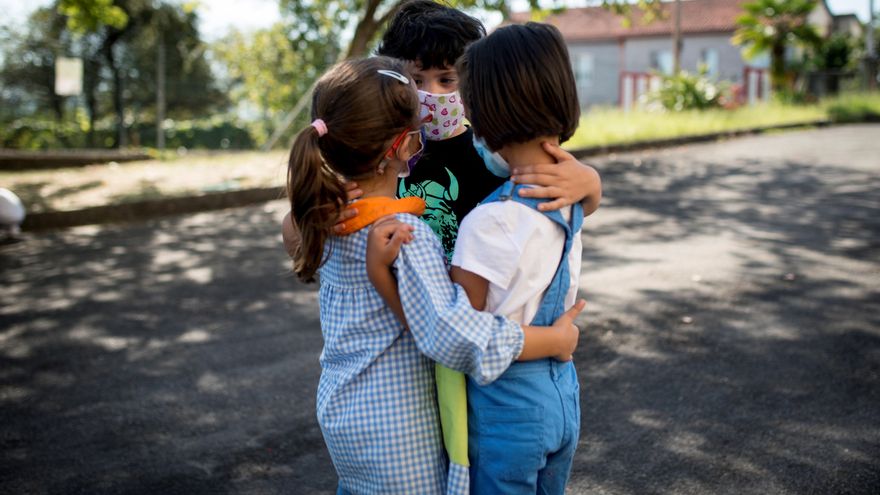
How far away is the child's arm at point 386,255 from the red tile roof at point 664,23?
38.1 metres

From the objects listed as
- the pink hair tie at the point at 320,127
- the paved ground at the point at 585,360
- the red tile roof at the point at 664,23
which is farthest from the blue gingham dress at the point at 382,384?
the red tile roof at the point at 664,23

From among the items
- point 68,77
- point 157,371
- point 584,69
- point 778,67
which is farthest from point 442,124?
point 584,69

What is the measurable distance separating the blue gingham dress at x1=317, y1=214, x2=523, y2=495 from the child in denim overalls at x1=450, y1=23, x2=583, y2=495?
69mm

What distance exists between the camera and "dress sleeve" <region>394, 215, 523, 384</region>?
162cm

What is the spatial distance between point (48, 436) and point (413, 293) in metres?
2.62

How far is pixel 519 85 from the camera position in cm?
167

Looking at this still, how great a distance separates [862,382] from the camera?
3938 millimetres

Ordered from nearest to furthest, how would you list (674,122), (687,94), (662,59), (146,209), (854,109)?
(146,209) → (674,122) → (854,109) → (687,94) → (662,59)

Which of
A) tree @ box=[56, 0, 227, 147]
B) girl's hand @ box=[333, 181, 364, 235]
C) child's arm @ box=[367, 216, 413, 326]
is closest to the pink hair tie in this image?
girl's hand @ box=[333, 181, 364, 235]

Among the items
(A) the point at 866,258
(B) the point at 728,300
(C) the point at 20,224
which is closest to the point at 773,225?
(A) the point at 866,258

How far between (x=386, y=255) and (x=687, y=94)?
804 inches

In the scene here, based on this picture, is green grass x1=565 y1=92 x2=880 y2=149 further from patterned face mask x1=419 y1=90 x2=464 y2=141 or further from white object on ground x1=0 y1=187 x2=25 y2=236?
patterned face mask x1=419 y1=90 x2=464 y2=141

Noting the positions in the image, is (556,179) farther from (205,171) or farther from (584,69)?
(584,69)

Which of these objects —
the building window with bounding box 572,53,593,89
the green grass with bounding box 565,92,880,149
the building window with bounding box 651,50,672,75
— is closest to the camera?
the green grass with bounding box 565,92,880,149
